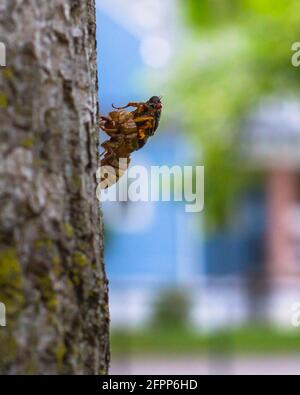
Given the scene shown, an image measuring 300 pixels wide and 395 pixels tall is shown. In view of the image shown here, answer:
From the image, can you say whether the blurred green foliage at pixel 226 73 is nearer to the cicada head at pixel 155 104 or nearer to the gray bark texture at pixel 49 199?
the cicada head at pixel 155 104

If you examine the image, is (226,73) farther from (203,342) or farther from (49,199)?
(49,199)

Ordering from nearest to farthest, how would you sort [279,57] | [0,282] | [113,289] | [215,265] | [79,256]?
[0,282] < [79,256] < [279,57] < [113,289] < [215,265]

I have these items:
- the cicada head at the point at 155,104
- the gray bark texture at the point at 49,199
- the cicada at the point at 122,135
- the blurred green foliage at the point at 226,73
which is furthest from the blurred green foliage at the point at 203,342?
the gray bark texture at the point at 49,199

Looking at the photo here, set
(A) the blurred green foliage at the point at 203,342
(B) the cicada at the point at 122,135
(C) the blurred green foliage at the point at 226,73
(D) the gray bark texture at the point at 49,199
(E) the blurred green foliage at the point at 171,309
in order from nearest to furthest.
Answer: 1. (D) the gray bark texture at the point at 49,199
2. (B) the cicada at the point at 122,135
3. (C) the blurred green foliage at the point at 226,73
4. (A) the blurred green foliage at the point at 203,342
5. (E) the blurred green foliage at the point at 171,309

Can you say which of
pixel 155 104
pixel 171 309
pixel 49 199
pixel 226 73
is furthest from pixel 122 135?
pixel 171 309

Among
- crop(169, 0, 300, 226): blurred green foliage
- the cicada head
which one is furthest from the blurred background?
the cicada head

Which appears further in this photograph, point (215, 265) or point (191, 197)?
point (215, 265)

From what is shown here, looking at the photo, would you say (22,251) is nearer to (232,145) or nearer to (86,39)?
(86,39)
